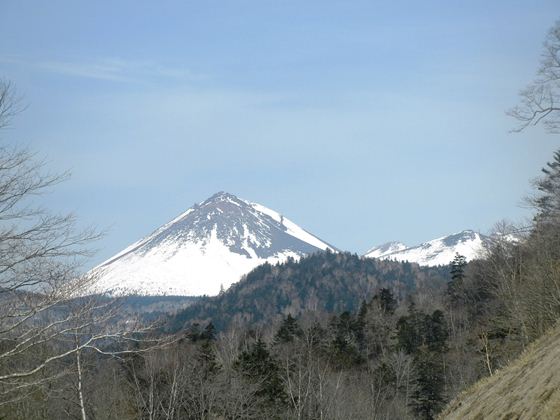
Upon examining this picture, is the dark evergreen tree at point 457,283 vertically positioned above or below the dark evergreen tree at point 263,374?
above

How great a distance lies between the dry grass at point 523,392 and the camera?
11.7 m

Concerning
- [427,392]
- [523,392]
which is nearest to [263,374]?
[427,392]

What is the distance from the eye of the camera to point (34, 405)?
1079 inches

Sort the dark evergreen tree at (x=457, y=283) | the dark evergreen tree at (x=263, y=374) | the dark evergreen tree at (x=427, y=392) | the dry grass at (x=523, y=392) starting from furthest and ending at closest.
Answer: the dark evergreen tree at (x=457, y=283) → the dark evergreen tree at (x=427, y=392) → the dark evergreen tree at (x=263, y=374) → the dry grass at (x=523, y=392)

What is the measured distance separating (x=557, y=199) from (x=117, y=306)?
27149mm

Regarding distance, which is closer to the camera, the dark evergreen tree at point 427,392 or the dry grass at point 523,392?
the dry grass at point 523,392

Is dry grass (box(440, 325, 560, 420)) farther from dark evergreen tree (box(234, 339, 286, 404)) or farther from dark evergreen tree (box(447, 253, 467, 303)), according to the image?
dark evergreen tree (box(447, 253, 467, 303))

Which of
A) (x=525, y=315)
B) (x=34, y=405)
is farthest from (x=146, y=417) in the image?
(x=525, y=315)

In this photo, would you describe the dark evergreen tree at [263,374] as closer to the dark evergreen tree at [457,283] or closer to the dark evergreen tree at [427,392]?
the dark evergreen tree at [427,392]

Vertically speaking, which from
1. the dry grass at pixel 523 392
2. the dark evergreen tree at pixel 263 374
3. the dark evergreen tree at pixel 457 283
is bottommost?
the dry grass at pixel 523 392

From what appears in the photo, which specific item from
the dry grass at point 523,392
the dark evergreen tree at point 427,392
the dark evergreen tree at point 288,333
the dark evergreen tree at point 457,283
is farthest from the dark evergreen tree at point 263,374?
the dark evergreen tree at point 457,283

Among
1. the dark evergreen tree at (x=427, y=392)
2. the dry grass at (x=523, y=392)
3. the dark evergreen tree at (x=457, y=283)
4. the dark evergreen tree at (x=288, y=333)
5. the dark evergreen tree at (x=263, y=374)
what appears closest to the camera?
the dry grass at (x=523, y=392)

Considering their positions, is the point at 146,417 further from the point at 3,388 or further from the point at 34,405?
the point at 3,388

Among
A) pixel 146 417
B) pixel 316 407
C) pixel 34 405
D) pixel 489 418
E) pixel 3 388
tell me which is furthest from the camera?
pixel 316 407
